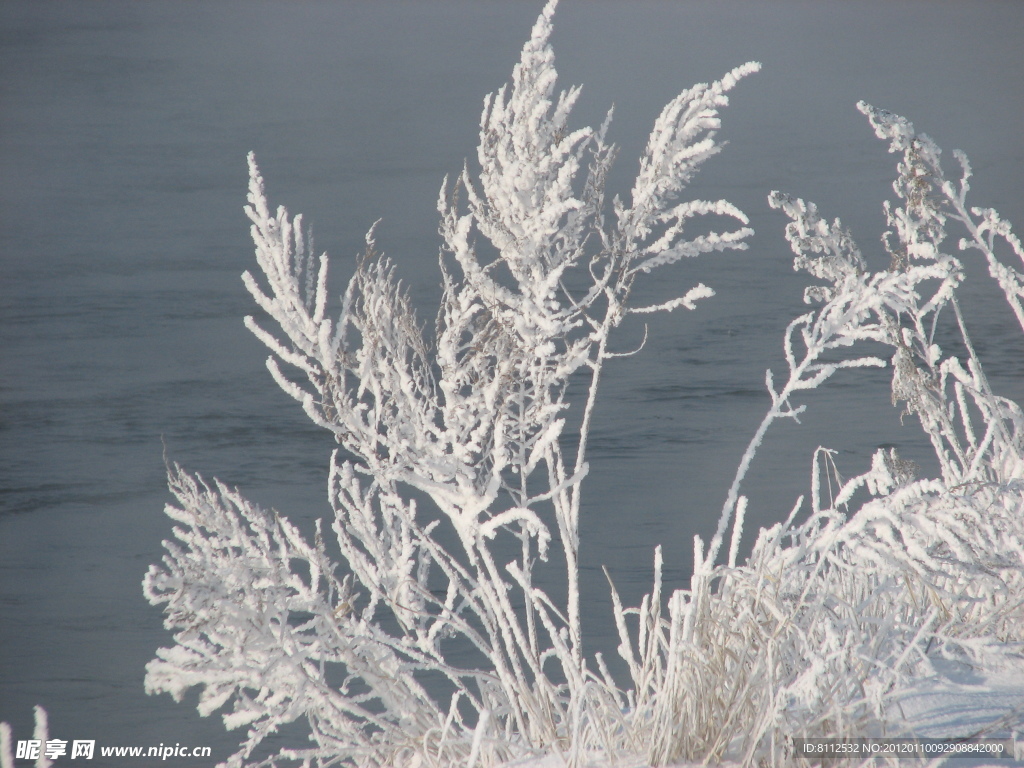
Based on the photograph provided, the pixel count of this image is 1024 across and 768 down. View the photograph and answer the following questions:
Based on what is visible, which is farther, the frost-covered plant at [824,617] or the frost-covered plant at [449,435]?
the frost-covered plant at [449,435]

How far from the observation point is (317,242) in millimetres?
→ 15859

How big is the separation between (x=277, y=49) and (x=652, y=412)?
18.4 meters

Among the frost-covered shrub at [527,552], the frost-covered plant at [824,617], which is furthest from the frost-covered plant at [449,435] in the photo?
the frost-covered plant at [824,617]

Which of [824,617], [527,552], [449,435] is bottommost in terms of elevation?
[824,617]

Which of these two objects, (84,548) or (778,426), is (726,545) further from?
(84,548)

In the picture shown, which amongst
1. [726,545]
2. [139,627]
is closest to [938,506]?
[139,627]

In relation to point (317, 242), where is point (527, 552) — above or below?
below

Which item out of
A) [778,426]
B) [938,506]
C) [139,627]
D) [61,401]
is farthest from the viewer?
[61,401]

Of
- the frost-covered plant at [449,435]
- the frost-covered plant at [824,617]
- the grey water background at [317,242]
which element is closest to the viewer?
the frost-covered plant at [824,617]

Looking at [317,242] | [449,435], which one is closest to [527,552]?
[449,435]

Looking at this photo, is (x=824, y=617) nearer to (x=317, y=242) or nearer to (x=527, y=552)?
(x=527, y=552)

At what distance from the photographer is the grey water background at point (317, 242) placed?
5516 millimetres

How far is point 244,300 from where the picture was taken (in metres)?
13.2

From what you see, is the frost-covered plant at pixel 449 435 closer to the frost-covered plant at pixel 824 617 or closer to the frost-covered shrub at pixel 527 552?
the frost-covered shrub at pixel 527 552
